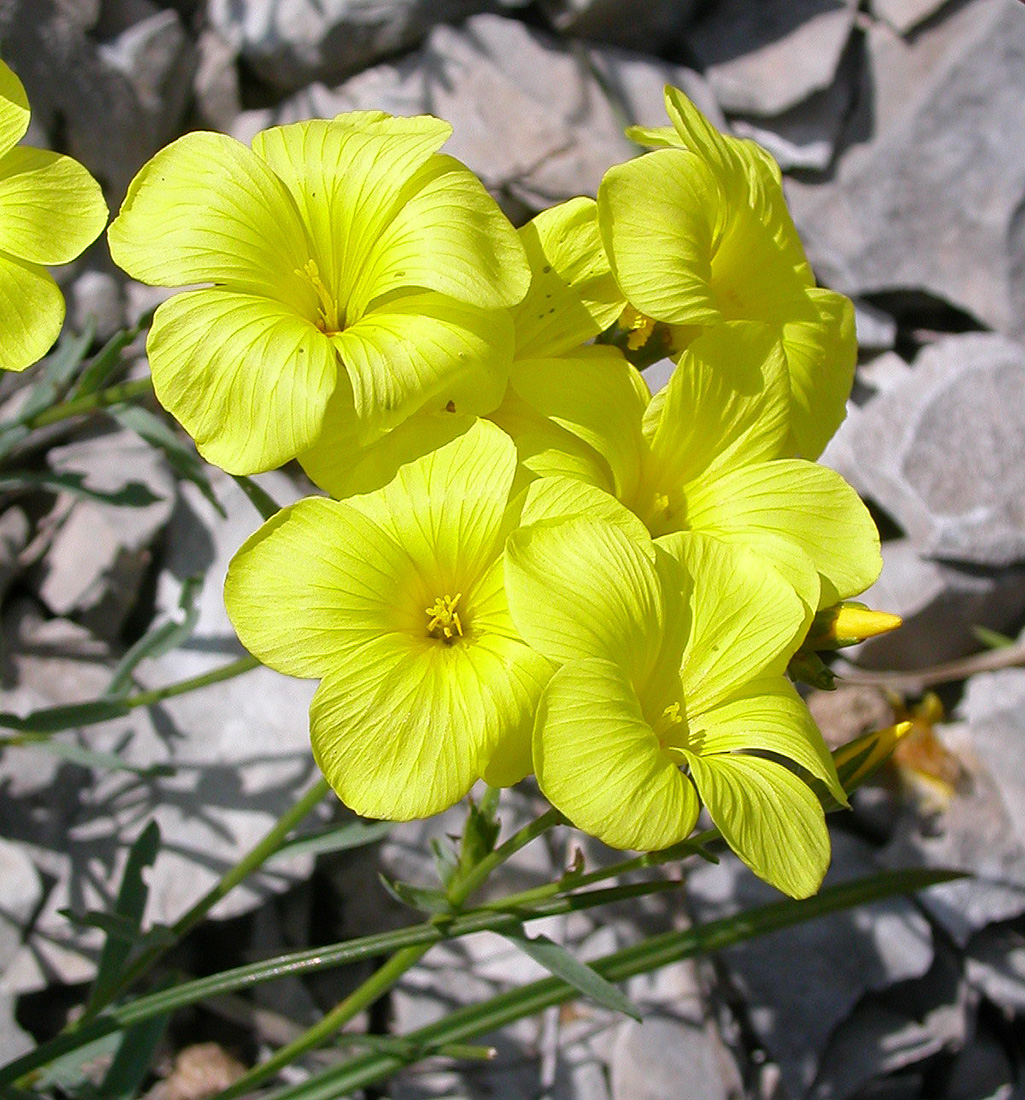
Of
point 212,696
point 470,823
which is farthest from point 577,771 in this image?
point 212,696

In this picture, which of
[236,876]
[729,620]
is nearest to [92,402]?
[236,876]

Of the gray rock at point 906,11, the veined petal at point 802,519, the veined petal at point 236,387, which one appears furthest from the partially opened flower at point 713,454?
the gray rock at point 906,11

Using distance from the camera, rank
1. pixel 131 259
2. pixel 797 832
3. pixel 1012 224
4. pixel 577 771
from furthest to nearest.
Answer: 1. pixel 1012 224
2. pixel 131 259
3. pixel 797 832
4. pixel 577 771

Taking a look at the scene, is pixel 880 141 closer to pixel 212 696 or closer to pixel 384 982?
pixel 212 696

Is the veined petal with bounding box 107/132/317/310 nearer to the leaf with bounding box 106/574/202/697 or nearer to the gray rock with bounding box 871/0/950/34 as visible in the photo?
the leaf with bounding box 106/574/202/697

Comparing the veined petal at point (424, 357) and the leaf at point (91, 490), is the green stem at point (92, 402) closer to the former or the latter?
the leaf at point (91, 490)

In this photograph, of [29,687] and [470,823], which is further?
[29,687]
